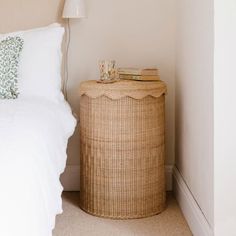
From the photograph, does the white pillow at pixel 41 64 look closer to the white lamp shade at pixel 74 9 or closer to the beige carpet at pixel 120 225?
the white lamp shade at pixel 74 9

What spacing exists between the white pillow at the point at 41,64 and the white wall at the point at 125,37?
1.17ft

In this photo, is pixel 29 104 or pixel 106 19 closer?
pixel 29 104

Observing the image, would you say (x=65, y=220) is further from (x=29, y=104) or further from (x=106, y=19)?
(x=106, y=19)

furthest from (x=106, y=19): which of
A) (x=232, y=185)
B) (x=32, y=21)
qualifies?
(x=232, y=185)

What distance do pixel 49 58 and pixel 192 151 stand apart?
2.90 feet

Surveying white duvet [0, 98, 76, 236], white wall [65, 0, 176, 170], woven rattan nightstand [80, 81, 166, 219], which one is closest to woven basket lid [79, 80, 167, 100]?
woven rattan nightstand [80, 81, 166, 219]

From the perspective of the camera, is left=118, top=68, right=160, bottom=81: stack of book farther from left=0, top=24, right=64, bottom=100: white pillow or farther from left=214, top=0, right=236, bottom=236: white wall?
left=214, top=0, right=236, bottom=236: white wall

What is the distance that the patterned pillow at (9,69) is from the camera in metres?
2.73

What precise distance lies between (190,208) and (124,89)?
2.23ft

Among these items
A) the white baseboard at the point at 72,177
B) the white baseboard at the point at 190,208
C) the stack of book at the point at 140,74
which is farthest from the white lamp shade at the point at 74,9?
the white baseboard at the point at 190,208

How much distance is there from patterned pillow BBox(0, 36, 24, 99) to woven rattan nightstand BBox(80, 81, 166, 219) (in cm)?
37

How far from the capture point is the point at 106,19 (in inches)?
127

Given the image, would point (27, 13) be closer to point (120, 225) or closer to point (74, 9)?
point (74, 9)

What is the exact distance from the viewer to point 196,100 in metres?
2.52
